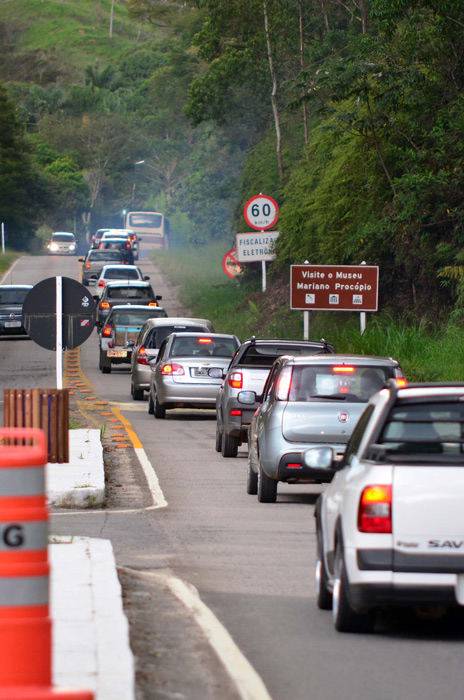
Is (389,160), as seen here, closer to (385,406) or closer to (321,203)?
(321,203)

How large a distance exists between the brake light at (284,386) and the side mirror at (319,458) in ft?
17.7

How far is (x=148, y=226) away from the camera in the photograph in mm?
98250

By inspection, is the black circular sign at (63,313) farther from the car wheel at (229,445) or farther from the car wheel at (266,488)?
the car wheel at (266,488)

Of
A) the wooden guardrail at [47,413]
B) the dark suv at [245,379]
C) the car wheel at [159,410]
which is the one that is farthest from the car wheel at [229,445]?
the car wheel at [159,410]

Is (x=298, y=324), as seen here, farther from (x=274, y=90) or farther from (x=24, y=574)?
(x=24, y=574)

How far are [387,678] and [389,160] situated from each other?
84.9ft

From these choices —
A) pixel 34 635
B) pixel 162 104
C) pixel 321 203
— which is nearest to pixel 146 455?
pixel 34 635

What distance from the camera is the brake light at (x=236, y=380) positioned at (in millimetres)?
17625

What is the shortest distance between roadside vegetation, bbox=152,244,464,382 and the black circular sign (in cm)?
751

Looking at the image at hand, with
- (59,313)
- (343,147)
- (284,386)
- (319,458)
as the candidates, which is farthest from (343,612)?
(343,147)

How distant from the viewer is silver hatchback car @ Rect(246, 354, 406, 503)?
13.3 m

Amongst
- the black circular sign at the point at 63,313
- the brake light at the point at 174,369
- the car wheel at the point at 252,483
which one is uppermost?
the black circular sign at the point at 63,313

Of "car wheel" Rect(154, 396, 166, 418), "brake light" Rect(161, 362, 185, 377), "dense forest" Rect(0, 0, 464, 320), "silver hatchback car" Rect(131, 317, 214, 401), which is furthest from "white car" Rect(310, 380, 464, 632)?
"dense forest" Rect(0, 0, 464, 320)

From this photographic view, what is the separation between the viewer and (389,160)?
103 feet
